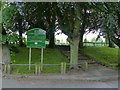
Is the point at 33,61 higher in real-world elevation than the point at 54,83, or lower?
higher

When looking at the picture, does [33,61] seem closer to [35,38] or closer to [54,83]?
[35,38]

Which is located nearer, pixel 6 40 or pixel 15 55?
pixel 6 40

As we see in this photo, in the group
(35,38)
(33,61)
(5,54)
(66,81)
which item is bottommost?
(66,81)

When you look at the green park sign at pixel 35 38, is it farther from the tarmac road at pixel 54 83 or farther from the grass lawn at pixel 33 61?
the tarmac road at pixel 54 83

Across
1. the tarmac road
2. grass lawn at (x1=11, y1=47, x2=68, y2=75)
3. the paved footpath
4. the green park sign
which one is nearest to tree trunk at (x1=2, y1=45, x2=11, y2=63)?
grass lawn at (x1=11, y1=47, x2=68, y2=75)

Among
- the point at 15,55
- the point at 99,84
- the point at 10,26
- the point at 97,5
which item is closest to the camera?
the point at 99,84

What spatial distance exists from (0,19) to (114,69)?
7.32 metres

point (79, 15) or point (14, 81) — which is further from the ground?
point (79, 15)

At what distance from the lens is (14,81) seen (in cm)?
1029

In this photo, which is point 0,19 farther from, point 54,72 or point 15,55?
point 15,55

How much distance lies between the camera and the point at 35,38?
12.6 meters

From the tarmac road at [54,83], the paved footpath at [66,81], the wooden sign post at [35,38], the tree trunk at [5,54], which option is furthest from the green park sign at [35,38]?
the tarmac road at [54,83]

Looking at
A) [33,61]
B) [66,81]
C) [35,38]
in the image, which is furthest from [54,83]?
[33,61]

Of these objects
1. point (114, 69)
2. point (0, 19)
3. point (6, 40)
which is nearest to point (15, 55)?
point (6, 40)
